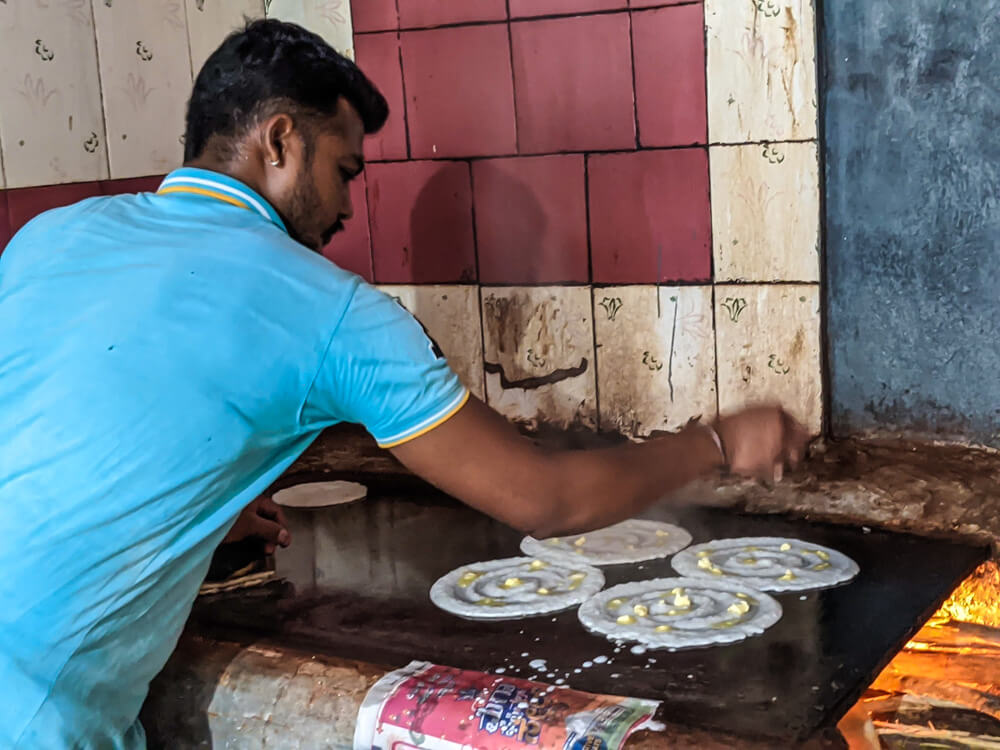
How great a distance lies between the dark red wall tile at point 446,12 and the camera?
2691 mm

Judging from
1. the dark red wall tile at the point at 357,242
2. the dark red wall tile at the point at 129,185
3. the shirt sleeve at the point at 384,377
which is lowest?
the shirt sleeve at the point at 384,377

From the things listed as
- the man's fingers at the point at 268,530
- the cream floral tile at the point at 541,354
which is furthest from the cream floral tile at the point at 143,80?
the man's fingers at the point at 268,530

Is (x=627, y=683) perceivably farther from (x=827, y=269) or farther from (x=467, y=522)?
(x=827, y=269)

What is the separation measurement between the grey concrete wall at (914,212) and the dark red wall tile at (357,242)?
4.23ft

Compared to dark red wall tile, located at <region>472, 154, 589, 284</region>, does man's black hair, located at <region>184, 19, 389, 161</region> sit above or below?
above

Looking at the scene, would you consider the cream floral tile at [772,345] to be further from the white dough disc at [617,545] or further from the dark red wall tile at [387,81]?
the dark red wall tile at [387,81]

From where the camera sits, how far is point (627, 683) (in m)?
1.59

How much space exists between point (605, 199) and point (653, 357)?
410mm

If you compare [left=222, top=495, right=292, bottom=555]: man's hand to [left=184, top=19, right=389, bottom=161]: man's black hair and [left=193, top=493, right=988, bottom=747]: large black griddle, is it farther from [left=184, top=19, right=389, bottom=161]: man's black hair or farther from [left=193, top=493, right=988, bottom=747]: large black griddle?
[left=184, top=19, right=389, bottom=161]: man's black hair

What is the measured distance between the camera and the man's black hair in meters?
1.50

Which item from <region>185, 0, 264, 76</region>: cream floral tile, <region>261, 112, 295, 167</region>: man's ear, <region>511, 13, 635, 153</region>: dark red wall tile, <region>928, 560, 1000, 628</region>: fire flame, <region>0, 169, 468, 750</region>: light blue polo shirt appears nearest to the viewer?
<region>0, 169, 468, 750</region>: light blue polo shirt

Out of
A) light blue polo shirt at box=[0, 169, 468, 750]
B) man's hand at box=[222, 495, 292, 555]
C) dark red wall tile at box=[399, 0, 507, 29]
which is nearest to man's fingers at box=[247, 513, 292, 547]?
man's hand at box=[222, 495, 292, 555]

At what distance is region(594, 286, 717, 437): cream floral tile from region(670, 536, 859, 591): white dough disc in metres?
0.54

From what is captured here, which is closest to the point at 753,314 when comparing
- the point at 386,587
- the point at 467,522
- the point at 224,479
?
the point at 467,522
